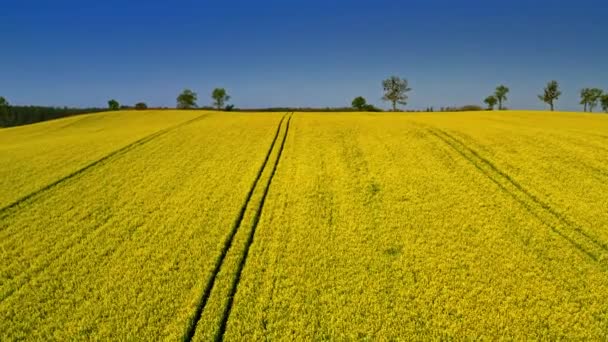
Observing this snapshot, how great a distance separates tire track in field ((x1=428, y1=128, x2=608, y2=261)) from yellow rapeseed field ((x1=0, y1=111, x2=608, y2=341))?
0.22 ft

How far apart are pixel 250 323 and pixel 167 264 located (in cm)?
319

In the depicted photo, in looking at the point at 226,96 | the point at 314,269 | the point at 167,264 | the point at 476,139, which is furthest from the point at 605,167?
the point at 226,96

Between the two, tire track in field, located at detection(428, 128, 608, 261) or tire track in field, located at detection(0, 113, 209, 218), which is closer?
tire track in field, located at detection(428, 128, 608, 261)

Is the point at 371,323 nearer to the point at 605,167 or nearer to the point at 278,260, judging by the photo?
the point at 278,260

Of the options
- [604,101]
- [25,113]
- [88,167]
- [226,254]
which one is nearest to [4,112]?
[25,113]

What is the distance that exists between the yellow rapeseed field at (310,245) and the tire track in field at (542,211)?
7 centimetres

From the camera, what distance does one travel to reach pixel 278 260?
990cm

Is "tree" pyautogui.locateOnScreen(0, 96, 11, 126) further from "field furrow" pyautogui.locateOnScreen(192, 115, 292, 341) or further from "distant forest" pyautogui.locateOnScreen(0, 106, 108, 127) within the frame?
"field furrow" pyautogui.locateOnScreen(192, 115, 292, 341)

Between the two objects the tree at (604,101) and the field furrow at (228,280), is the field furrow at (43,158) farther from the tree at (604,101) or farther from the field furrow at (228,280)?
the tree at (604,101)

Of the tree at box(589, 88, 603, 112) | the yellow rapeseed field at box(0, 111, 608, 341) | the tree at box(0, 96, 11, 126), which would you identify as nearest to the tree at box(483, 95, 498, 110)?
the tree at box(589, 88, 603, 112)

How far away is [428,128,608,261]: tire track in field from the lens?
10.3 metres

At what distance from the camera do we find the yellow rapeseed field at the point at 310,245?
7.72 meters

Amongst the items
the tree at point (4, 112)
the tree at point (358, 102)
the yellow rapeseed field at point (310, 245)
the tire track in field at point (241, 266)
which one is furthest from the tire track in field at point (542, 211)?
the tree at point (4, 112)

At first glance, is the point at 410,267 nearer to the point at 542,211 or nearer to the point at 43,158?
the point at 542,211
